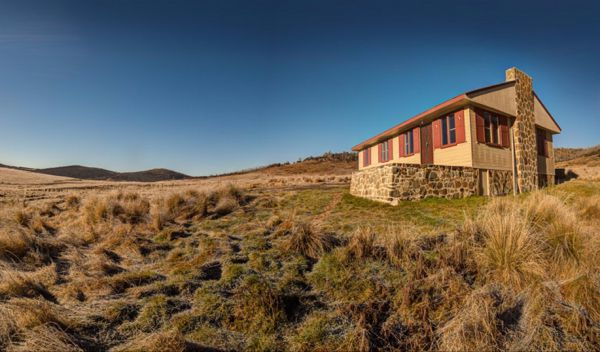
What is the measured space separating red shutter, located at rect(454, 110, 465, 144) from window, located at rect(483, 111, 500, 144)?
1.23 meters

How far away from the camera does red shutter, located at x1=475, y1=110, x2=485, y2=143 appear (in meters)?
12.0

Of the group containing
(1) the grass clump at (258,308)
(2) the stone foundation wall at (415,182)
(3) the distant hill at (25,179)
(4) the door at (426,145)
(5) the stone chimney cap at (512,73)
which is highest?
(5) the stone chimney cap at (512,73)

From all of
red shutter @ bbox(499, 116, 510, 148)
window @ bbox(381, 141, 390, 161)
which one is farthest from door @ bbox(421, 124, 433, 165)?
window @ bbox(381, 141, 390, 161)

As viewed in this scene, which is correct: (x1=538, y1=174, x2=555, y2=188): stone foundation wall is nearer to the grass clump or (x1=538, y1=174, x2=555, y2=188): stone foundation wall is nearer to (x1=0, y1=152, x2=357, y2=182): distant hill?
the grass clump

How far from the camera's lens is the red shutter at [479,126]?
39.2ft

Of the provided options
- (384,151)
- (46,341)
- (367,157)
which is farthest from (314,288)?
(367,157)

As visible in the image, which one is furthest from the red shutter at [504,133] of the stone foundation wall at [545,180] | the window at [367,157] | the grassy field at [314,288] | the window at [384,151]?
the window at [367,157]

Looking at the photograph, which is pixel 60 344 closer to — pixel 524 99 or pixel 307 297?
pixel 307 297

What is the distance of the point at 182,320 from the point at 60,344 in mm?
1043

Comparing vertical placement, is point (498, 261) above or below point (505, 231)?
below

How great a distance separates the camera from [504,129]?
526 inches

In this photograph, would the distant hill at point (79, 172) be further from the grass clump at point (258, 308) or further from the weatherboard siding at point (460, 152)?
the grass clump at point (258, 308)

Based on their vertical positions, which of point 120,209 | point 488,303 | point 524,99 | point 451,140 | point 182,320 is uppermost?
point 524,99

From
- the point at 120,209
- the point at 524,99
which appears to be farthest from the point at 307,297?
the point at 524,99
